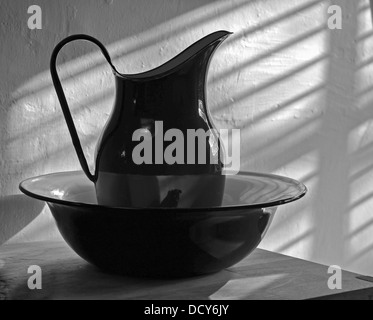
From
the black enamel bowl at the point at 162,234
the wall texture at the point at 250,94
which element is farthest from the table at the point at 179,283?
the wall texture at the point at 250,94

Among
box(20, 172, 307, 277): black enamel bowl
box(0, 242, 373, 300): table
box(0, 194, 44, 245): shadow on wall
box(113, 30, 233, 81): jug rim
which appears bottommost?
box(0, 242, 373, 300): table

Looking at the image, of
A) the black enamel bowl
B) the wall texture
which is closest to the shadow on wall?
the wall texture

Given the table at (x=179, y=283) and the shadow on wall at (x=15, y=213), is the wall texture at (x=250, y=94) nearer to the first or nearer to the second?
the shadow on wall at (x=15, y=213)

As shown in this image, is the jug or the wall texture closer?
the jug

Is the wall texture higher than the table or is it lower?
higher

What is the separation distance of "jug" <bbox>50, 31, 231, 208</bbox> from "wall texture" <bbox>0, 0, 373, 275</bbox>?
0.19 metres

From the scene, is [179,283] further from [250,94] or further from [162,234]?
[250,94]

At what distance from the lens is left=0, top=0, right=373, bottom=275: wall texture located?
0.92 metres

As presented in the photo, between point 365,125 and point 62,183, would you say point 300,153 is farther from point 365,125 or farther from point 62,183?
point 62,183

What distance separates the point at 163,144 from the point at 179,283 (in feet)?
0.50

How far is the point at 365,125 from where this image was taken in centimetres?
132

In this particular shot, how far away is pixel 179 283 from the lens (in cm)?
69

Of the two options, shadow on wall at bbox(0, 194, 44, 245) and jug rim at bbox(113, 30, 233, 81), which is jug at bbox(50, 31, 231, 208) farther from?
shadow on wall at bbox(0, 194, 44, 245)

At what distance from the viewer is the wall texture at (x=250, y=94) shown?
3.01 feet
